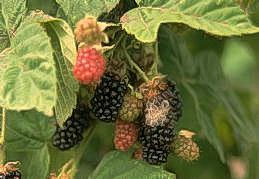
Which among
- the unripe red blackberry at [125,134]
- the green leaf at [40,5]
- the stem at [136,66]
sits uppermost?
the green leaf at [40,5]

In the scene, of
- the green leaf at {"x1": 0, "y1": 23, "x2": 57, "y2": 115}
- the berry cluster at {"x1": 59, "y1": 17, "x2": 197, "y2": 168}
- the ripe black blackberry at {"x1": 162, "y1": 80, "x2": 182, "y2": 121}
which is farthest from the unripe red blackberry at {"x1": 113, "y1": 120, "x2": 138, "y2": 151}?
the green leaf at {"x1": 0, "y1": 23, "x2": 57, "y2": 115}

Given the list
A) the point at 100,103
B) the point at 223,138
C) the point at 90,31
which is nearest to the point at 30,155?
the point at 100,103

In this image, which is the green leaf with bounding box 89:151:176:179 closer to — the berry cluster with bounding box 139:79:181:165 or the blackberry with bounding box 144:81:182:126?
the berry cluster with bounding box 139:79:181:165

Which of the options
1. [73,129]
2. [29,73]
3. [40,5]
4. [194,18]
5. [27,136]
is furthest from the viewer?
[40,5]

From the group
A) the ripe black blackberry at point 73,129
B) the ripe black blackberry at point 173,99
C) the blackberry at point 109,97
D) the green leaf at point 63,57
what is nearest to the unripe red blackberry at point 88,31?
the green leaf at point 63,57

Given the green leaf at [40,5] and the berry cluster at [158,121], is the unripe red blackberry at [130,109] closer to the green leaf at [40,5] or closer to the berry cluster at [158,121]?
the berry cluster at [158,121]

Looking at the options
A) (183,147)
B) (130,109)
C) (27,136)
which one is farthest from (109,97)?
(27,136)

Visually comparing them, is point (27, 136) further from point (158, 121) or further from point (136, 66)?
point (158, 121)
